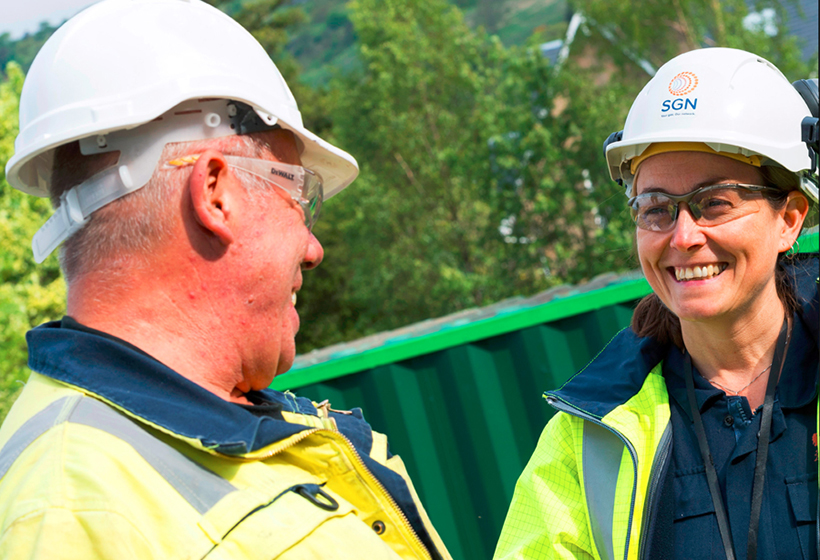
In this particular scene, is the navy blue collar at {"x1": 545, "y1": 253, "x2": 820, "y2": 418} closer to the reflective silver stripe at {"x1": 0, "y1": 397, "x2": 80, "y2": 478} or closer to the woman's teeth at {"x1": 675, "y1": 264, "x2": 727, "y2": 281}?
the woman's teeth at {"x1": 675, "y1": 264, "x2": 727, "y2": 281}

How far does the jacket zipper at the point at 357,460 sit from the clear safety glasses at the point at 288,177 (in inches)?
20.5

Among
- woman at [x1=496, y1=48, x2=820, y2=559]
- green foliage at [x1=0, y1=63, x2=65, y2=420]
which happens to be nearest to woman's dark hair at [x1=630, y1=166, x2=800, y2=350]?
woman at [x1=496, y1=48, x2=820, y2=559]

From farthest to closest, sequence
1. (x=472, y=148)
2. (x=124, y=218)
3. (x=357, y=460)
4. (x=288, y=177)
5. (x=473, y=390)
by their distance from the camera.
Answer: (x=472, y=148) → (x=473, y=390) → (x=288, y=177) → (x=357, y=460) → (x=124, y=218)

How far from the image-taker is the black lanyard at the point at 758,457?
5.97 feet

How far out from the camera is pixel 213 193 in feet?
4.87

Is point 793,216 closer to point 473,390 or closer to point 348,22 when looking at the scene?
point 473,390

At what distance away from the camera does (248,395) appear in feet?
5.82

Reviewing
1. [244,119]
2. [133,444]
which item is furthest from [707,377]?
[133,444]

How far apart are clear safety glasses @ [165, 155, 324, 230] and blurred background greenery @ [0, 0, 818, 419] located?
13.9m

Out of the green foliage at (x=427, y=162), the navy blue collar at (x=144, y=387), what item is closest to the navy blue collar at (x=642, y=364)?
the navy blue collar at (x=144, y=387)

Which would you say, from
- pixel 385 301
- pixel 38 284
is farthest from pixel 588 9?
pixel 38 284

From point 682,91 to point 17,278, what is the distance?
18.8 meters

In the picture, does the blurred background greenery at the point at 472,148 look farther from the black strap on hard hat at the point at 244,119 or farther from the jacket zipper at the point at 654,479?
the black strap on hard hat at the point at 244,119

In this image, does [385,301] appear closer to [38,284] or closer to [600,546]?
[38,284]
